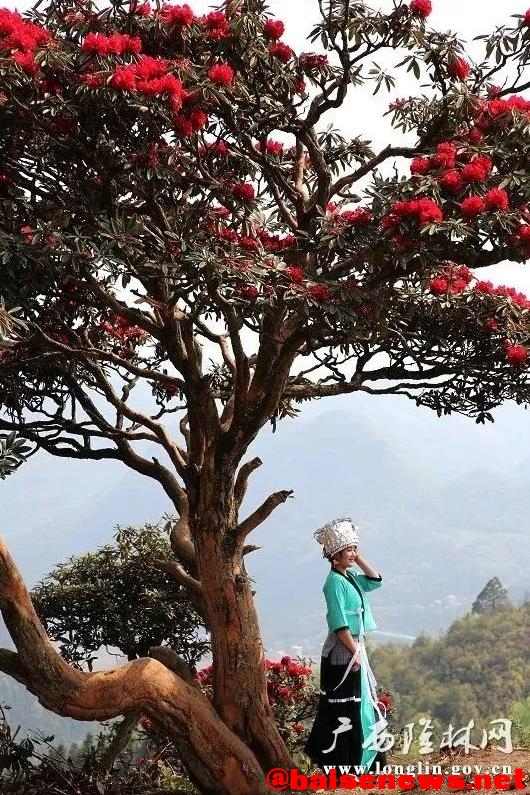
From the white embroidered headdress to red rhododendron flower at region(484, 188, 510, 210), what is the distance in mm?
2437

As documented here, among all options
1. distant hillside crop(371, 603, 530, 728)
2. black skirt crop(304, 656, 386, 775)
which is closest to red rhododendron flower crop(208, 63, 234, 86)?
black skirt crop(304, 656, 386, 775)

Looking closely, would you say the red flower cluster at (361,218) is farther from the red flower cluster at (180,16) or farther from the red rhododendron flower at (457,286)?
the red flower cluster at (180,16)

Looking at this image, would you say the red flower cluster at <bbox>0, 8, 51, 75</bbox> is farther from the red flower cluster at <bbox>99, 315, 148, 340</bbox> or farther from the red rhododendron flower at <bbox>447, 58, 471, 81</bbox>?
the red flower cluster at <bbox>99, 315, 148, 340</bbox>

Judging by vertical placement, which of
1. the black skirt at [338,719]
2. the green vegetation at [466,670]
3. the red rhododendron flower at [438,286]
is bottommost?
the black skirt at [338,719]

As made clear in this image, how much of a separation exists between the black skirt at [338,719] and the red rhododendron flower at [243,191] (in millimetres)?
3224

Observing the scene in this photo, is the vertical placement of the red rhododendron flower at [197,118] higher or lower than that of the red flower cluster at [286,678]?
higher

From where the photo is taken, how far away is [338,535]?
7.05 metres

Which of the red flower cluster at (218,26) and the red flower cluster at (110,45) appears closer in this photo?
the red flower cluster at (110,45)

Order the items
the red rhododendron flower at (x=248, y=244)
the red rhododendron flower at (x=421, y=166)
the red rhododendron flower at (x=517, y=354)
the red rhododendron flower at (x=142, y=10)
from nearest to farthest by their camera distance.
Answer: the red rhododendron flower at (x=421, y=166) < the red rhododendron flower at (x=142, y=10) < the red rhododendron flower at (x=248, y=244) < the red rhododendron flower at (x=517, y=354)

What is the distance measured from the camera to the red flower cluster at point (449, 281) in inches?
273

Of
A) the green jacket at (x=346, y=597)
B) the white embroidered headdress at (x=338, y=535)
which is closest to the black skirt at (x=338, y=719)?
the green jacket at (x=346, y=597)

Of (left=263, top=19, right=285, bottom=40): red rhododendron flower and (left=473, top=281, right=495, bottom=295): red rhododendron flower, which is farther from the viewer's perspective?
(left=473, top=281, right=495, bottom=295): red rhododendron flower

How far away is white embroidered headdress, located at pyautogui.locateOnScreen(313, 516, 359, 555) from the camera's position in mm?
7047

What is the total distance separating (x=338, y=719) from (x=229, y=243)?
3.37 meters
